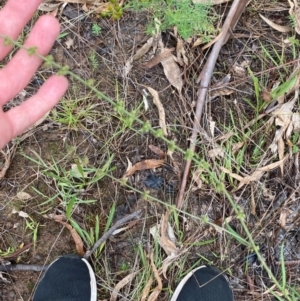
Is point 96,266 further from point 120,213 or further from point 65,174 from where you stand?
point 65,174

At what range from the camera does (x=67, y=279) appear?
2.61 metres

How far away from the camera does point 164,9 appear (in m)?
2.44

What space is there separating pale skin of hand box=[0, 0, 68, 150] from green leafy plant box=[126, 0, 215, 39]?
0.65 meters

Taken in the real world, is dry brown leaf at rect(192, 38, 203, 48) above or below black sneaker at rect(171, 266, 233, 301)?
above

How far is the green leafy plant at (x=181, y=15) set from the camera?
7.83 feet

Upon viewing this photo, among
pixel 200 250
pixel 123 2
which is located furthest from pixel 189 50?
pixel 200 250

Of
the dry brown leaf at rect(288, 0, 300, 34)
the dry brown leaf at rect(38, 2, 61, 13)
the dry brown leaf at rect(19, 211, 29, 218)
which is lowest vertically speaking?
the dry brown leaf at rect(19, 211, 29, 218)

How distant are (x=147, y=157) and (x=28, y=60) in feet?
2.85

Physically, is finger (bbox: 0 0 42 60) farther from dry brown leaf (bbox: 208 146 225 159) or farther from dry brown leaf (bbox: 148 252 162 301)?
dry brown leaf (bbox: 148 252 162 301)

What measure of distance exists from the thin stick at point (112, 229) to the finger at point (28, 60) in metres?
0.91

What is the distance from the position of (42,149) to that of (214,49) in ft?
3.62

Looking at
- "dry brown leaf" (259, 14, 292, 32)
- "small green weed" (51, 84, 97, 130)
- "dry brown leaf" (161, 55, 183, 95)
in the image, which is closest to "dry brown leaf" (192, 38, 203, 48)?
"dry brown leaf" (161, 55, 183, 95)

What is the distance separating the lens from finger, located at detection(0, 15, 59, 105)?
6.43ft

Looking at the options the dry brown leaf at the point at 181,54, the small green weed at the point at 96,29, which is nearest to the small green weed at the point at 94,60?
the small green weed at the point at 96,29
